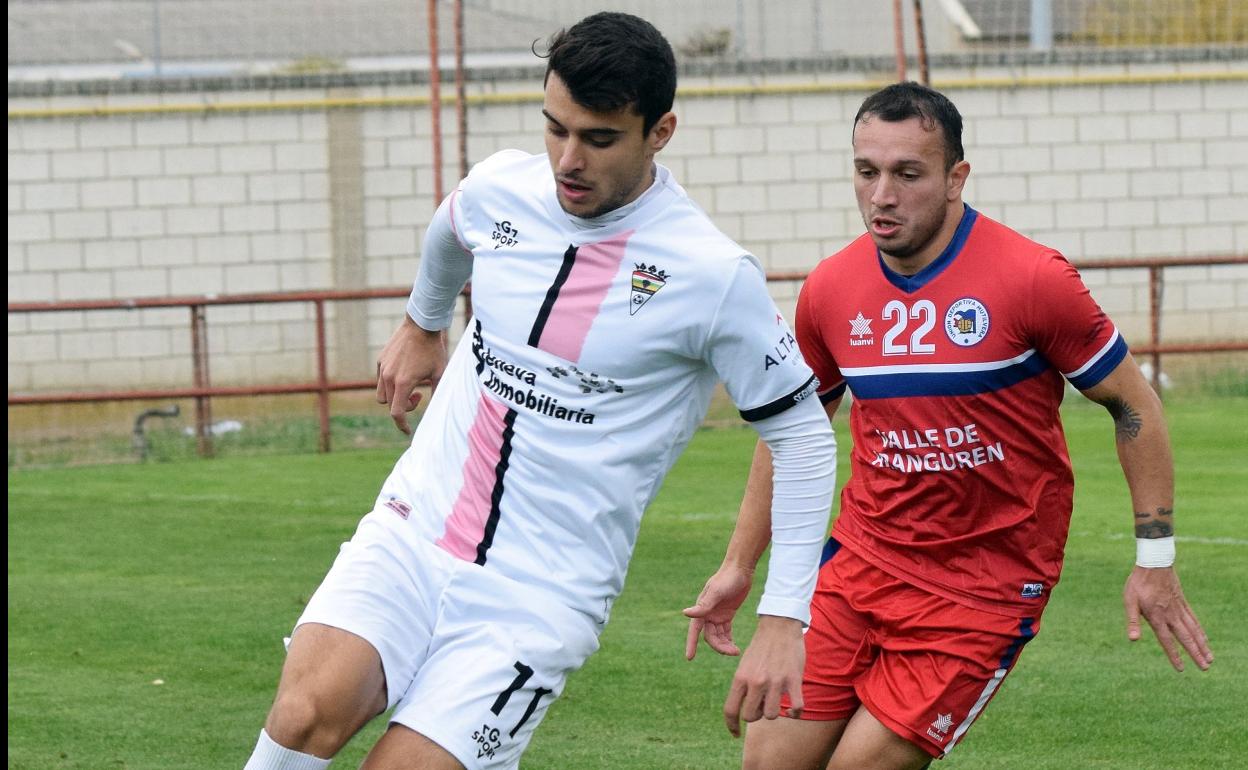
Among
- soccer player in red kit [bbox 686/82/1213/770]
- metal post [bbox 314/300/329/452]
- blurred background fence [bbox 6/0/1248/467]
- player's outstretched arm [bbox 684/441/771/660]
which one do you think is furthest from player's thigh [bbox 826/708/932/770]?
blurred background fence [bbox 6/0/1248/467]

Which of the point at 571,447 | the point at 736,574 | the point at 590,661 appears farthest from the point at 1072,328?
the point at 590,661

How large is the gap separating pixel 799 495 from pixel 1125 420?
1.07 m

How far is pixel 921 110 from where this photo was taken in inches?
174

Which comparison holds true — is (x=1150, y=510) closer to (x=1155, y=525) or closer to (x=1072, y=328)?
(x=1155, y=525)

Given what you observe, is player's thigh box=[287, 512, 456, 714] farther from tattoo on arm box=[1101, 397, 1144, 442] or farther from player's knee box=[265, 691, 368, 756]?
tattoo on arm box=[1101, 397, 1144, 442]

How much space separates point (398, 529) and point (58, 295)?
14.9 meters

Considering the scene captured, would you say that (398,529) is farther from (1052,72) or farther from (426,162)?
(1052,72)

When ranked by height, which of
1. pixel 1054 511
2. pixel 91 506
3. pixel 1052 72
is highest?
pixel 1052 72

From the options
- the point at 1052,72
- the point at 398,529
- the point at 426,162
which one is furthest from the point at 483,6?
the point at 398,529

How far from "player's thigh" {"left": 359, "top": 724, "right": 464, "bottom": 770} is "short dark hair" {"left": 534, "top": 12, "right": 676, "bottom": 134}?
1.36m

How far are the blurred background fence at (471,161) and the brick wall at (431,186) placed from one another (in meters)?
0.02

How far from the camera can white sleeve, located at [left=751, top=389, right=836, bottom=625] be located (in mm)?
3717

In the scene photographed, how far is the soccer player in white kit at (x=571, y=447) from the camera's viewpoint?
3566mm

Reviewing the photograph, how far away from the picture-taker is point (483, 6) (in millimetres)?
18438
